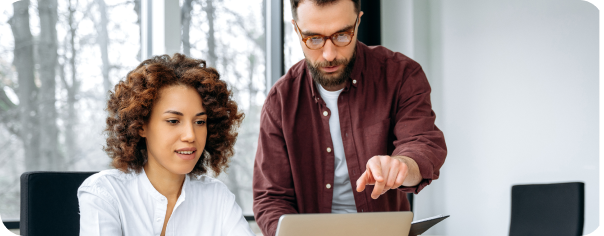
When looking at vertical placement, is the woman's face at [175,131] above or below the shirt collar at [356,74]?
below

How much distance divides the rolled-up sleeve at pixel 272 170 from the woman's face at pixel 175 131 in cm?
36

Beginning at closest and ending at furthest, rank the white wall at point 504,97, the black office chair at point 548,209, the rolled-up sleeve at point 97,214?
1. the rolled-up sleeve at point 97,214
2. the black office chair at point 548,209
3. the white wall at point 504,97

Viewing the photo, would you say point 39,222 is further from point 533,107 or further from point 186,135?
point 533,107

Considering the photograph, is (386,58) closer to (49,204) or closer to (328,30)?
(328,30)

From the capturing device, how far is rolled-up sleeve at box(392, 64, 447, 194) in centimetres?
132

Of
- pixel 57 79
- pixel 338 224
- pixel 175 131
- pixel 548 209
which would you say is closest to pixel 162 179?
pixel 175 131

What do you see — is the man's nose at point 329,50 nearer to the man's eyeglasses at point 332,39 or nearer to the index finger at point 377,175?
the man's eyeglasses at point 332,39

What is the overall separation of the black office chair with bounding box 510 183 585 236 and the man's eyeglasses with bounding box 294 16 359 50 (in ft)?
4.30

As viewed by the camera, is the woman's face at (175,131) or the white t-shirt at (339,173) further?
the white t-shirt at (339,173)

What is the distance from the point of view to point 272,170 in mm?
1690

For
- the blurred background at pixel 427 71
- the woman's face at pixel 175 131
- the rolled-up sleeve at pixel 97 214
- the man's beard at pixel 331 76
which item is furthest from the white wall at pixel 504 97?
the rolled-up sleeve at pixel 97 214

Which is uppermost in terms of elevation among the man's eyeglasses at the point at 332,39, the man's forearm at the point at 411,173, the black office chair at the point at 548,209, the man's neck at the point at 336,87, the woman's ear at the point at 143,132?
the man's eyeglasses at the point at 332,39

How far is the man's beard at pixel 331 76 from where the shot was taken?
1.53 metres

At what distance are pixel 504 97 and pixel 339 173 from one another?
5.59 ft
